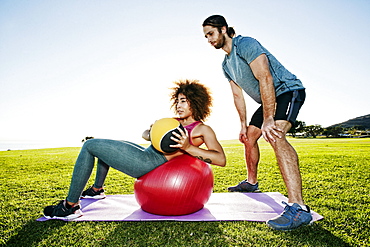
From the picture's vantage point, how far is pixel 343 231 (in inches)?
105

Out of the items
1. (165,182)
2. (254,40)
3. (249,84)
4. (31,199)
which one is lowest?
(31,199)

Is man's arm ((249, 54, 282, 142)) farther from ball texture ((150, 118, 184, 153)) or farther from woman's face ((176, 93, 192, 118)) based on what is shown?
ball texture ((150, 118, 184, 153))

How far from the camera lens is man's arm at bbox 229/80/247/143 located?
442 cm

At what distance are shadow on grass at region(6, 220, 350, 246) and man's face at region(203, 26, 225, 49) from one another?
2.29 meters

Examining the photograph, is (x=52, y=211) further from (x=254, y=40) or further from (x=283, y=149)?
(x=254, y=40)

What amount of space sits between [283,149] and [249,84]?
1101mm

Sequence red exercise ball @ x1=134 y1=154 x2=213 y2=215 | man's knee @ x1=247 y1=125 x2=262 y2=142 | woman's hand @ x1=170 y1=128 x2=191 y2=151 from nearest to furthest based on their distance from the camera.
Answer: woman's hand @ x1=170 y1=128 x2=191 y2=151
red exercise ball @ x1=134 y1=154 x2=213 y2=215
man's knee @ x1=247 y1=125 x2=262 y2=142

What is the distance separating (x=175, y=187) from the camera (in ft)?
9.73

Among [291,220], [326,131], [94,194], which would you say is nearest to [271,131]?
[291,220]

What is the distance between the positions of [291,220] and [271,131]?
3.27 ft

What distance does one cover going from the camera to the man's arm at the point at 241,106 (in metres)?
4.42

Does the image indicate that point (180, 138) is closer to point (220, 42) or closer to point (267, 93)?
point (267, 93)

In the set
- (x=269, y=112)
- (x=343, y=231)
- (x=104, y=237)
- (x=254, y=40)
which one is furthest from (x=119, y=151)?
(x=343, y=231)

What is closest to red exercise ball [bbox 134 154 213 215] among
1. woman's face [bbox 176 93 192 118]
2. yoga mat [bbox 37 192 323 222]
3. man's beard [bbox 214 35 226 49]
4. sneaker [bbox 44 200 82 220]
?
yoga mat [bbox 37 192 323 222]
